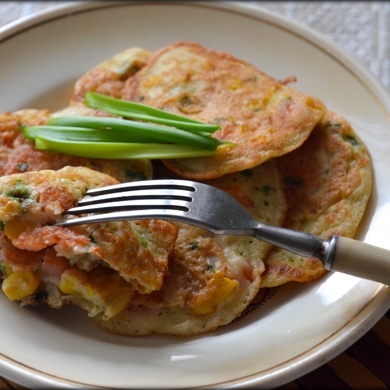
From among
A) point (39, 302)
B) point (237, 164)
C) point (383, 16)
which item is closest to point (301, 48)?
point (237, 164)

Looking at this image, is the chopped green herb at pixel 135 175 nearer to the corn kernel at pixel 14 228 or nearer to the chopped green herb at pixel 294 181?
the corn kernel at pixel 14 228

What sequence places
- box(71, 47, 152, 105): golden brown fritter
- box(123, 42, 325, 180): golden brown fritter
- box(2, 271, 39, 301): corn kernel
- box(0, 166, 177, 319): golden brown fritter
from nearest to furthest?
box(0, 166, 177, 319): golden brown fritter, box(2, 271, 39, 301): corn kernel, box(123, 42, 325, 180): golden brown fritter, box(71, 47, 152, 105): golden brown fritter

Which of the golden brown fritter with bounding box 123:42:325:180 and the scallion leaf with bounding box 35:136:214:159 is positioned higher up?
the golden brown fritter with bounding box 123:42:325:180

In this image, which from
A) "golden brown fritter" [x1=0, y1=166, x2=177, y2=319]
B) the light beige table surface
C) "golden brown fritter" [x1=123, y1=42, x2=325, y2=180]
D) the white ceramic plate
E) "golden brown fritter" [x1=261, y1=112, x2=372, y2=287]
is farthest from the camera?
the light beige table surface

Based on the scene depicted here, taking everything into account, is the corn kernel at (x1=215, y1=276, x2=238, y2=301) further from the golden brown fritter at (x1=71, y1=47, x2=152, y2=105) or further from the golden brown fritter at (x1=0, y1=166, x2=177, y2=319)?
the golden brown fritter at (x1=71, y1=47, x2=152, y2=105)

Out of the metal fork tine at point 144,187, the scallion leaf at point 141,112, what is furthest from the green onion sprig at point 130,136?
the metal fork tine at point 144,187

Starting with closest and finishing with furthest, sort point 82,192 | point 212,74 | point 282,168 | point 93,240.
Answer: point 93,240, point 82,192, point 282,168, point 212,74

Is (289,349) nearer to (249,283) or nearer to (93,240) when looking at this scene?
(249,283)

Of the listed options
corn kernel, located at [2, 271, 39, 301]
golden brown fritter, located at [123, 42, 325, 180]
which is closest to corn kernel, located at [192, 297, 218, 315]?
golden brown fritter, located at [123, 42, 325, 180]
